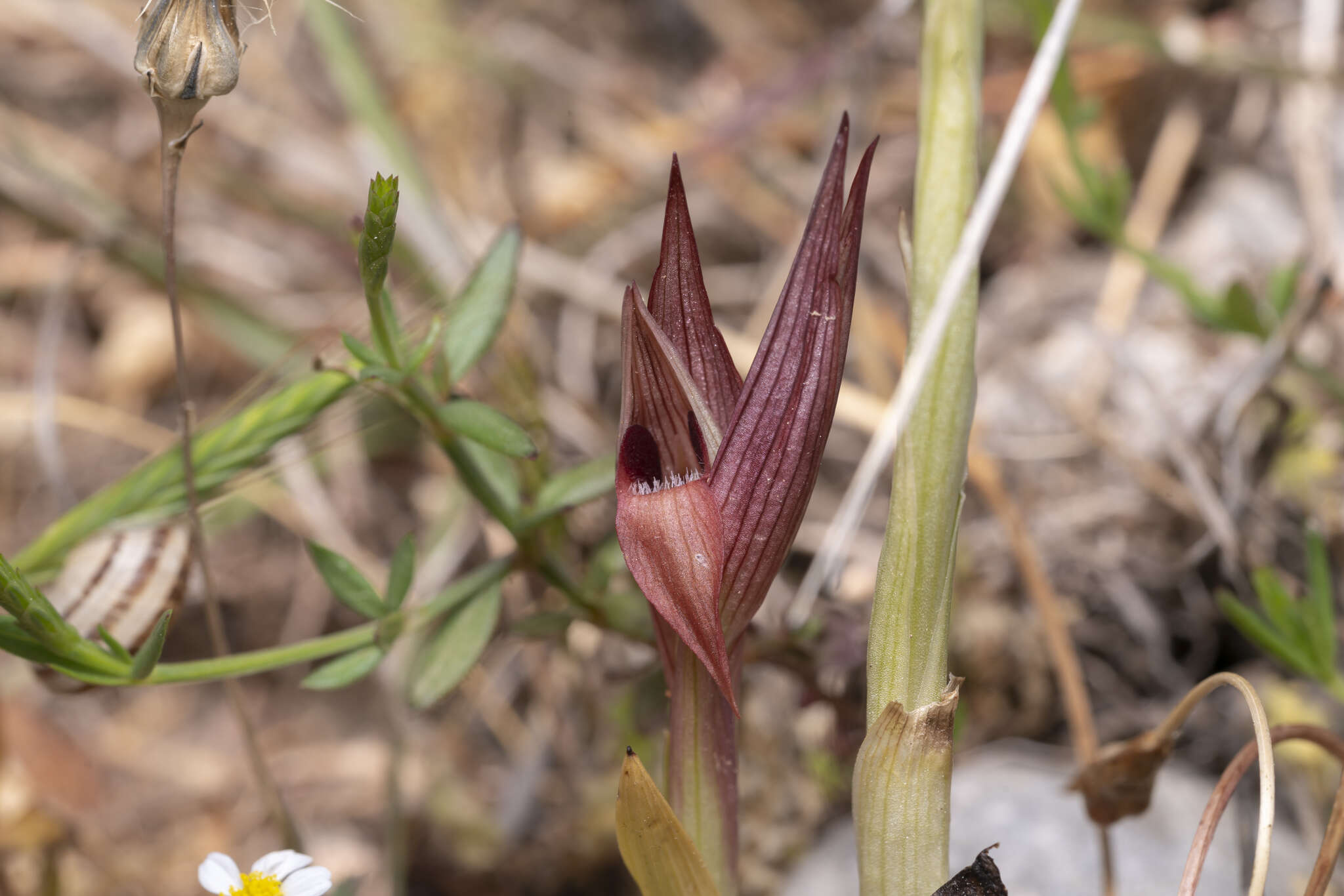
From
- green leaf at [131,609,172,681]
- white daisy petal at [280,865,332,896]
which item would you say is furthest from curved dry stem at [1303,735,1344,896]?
green leaf at [131,609,172,681]

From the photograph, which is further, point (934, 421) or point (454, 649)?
point (454, 649)

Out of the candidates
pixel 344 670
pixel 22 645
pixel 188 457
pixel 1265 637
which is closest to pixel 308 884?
pixel 344 670

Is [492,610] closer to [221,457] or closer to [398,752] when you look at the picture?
[221,457]

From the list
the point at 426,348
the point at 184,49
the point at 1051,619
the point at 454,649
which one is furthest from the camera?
the point at 1051,619

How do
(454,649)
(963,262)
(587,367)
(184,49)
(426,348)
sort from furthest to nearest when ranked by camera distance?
(587,367)
(454,649)
(426,348)
(963,262)
(184,49)

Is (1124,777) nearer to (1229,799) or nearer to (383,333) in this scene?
(1229,799)

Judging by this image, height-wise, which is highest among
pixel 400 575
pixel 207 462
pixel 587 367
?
pixel 587 367

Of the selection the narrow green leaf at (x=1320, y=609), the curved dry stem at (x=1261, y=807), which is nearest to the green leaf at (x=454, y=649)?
the curved dry stem at (x=1261, y=807)
